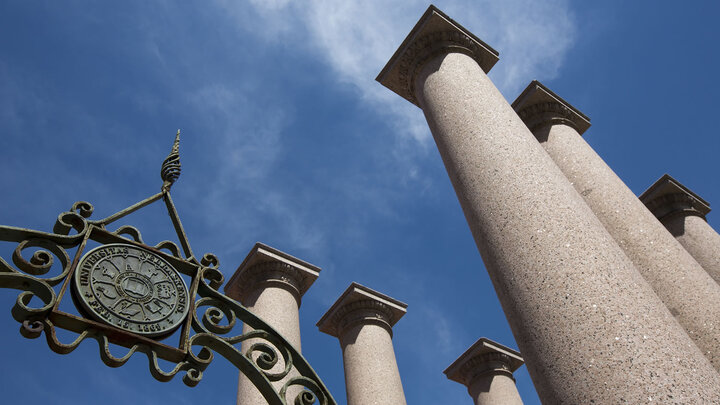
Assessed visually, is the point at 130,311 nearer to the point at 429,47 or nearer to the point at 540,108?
the point at 429,47

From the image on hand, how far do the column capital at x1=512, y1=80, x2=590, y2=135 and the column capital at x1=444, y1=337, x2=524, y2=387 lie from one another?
18078 mm

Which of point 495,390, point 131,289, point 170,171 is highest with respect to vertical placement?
point 495,390

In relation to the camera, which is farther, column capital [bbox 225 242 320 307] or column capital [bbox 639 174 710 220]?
column capital [bbox 225 242 320 307]

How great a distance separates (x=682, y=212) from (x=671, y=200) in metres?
0.73

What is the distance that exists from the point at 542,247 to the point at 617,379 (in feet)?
8.37

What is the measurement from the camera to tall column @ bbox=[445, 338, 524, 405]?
113ft

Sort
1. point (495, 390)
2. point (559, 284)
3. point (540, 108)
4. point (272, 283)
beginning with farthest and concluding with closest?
point (495, 390), point (272, 283), point (540, 108), point (559, 284)

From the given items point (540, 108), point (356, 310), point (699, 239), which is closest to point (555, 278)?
point (540, 108)

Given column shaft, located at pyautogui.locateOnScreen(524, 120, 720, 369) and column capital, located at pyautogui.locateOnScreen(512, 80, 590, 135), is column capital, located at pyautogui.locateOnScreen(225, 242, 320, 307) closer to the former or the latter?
column capital, located at pyautogui.locateOnScreen(512, 80, 590, 135)

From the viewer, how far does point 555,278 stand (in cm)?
909

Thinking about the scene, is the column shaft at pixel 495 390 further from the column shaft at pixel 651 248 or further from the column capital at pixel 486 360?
the column shaft at pixel 651 248

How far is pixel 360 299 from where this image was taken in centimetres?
3028

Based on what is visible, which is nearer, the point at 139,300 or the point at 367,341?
the point at 139,300

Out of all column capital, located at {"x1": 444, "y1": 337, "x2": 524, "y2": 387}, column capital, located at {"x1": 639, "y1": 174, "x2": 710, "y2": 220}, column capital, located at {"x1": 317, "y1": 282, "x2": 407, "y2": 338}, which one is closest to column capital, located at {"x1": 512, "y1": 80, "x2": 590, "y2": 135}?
column capital, located at {"x1": 639, "y1": 174, "x2": 710, "y2": 220}
